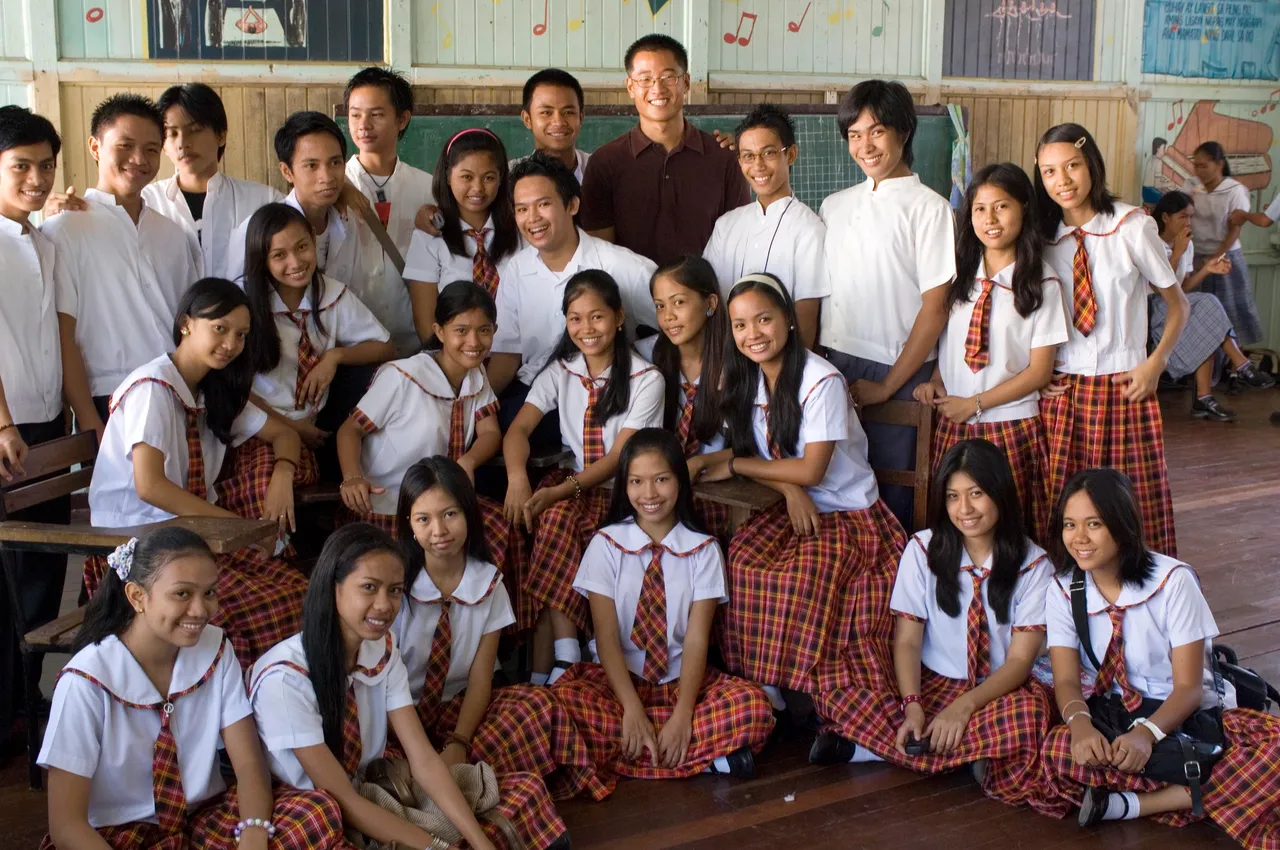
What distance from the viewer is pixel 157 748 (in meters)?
2.22

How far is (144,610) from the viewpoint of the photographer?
2186 millimetres

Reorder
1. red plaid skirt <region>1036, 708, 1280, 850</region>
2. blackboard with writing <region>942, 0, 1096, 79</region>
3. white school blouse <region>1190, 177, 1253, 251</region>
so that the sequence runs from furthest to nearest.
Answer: white school blouse <region>1190, 177, 1253, 251</region>, blackboard with writing <region>942, 0, 1096, 79</region>, red plaid skirt <region>1036, 708, 1280, 850</region>

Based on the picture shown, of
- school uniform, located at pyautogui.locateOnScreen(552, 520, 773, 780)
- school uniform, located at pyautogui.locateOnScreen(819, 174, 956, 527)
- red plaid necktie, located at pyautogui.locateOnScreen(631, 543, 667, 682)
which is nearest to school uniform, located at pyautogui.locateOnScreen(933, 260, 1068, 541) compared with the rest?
school uniform, located at pyautogui.locateOnScreen(819, 174, 956, 527)

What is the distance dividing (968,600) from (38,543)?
1942mm

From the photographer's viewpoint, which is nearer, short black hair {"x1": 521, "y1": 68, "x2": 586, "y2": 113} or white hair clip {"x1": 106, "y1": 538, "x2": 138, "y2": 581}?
white hair clip {"x1": 106, "y1": 538, "x2": 138, "y2": 581}

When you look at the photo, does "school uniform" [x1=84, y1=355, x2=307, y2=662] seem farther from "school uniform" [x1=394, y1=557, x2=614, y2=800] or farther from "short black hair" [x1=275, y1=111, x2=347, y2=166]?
"short black hair" [x1=275, y1=111, x2=347, y2=166]

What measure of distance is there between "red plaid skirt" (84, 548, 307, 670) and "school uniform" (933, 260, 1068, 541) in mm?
1583

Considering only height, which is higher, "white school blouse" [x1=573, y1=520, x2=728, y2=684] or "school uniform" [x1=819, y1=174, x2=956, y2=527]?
"school uniform" [x1=819, y1=174, x2=956, y2=527]

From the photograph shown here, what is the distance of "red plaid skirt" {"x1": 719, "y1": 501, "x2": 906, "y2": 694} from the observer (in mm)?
2947

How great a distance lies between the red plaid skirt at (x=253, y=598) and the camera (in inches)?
107

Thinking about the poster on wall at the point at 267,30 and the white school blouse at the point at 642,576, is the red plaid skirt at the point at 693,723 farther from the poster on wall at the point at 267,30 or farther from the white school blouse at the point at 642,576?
the poster on wall at the point at 267,30

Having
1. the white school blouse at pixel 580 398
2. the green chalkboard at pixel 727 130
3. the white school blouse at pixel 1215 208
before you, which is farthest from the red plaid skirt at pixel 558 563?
the white school blouse at pixel 1215 208

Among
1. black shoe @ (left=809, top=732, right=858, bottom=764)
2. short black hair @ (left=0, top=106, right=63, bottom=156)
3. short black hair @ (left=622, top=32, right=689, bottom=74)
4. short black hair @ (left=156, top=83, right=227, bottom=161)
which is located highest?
short black hair @ (left=622, top=32, right=689, bottom=74)

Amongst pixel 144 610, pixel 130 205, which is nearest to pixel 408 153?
pixel 130 205
